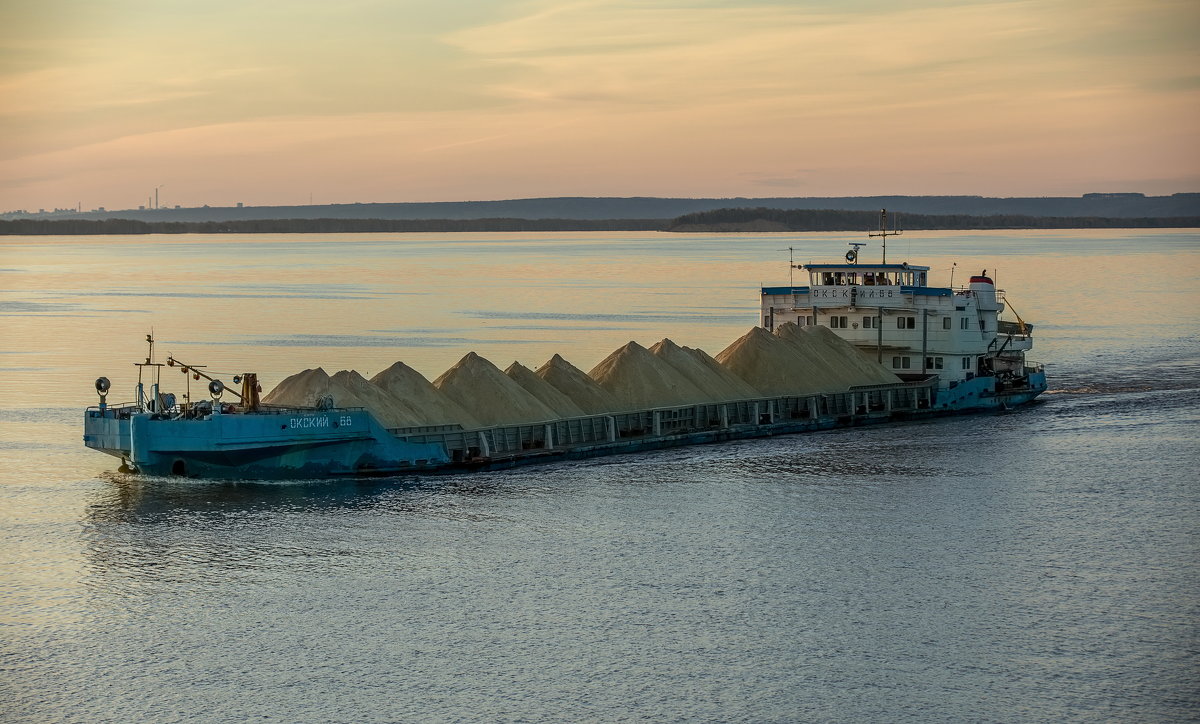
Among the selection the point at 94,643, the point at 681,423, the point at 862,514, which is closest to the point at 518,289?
the point at 681,423

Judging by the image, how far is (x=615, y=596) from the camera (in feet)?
96.9

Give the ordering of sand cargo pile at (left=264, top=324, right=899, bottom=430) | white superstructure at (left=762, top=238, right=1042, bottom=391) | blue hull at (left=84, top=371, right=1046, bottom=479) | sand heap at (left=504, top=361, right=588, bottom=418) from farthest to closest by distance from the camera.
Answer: white superstructure at (left=762, top=238, right=1042, bottom=391) → sand heap at (left=504, top=361, right=588, bottom=418) → sand cargo pile at (left=264, top=324, right=899, bottom=430) → blue hull at (left=84, top=371, right=1046, bottom=479)

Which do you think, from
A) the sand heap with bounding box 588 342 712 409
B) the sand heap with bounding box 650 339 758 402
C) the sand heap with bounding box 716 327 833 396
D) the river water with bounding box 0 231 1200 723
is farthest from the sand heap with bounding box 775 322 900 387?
the sand heap with bounding box 588 342 712 409

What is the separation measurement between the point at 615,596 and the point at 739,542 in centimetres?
578

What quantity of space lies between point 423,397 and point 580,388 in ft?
22.5

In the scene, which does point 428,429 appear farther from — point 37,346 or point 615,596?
point 37,346

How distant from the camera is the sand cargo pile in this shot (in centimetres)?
4209

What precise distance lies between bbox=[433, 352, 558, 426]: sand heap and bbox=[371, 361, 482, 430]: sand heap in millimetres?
559

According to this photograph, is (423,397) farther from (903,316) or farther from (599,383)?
(903,316)

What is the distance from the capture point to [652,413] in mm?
48344

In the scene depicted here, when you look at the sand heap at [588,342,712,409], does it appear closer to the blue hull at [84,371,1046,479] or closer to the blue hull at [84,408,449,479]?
the blue hull at [84,371,1046,479]

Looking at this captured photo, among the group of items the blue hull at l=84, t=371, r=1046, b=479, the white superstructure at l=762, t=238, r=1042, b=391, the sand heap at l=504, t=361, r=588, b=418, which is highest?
the white superstructure at l=762, t=238, r=1042, b=391

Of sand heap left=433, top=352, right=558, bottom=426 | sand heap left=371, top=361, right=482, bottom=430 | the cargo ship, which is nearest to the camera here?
the cargo ship

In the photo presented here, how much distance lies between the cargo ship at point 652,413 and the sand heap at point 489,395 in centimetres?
55
